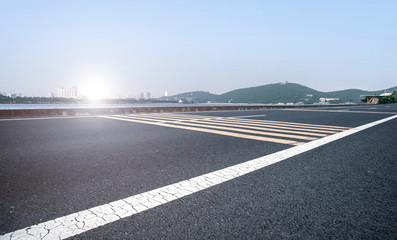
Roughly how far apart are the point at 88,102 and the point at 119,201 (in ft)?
462

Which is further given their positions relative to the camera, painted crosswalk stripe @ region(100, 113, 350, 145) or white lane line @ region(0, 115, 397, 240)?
painted crosswalk stripe @ region(100, 113, 350, 145)

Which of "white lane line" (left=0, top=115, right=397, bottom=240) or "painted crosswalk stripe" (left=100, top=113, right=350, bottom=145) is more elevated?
"painted crosswalk stripe" (left=100, top=113, right=350, bottom=145)

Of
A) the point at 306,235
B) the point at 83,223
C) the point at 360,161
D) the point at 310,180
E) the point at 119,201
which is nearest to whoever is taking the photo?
the point at 306,235

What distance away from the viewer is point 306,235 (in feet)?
5.54

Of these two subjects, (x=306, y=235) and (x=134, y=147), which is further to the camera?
(x=134, y=147)

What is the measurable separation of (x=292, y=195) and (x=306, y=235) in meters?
0.72

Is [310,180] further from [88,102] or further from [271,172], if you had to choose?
[88,102]

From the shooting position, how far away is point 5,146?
4.74 m

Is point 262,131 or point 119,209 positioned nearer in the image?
point 119,209

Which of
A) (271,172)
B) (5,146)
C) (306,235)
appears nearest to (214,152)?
(271,172)

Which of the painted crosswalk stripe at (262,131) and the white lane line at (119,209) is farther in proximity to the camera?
the painted crosswalk stripe at (262,131)

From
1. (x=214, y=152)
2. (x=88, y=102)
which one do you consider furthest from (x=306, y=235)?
(x=88, y=102)

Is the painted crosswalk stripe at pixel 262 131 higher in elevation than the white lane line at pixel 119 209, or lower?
higher

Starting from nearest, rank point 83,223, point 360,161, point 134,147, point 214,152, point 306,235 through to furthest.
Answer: point 306,235, point 83,223, point 360,161, point 214,152, point 134,147
